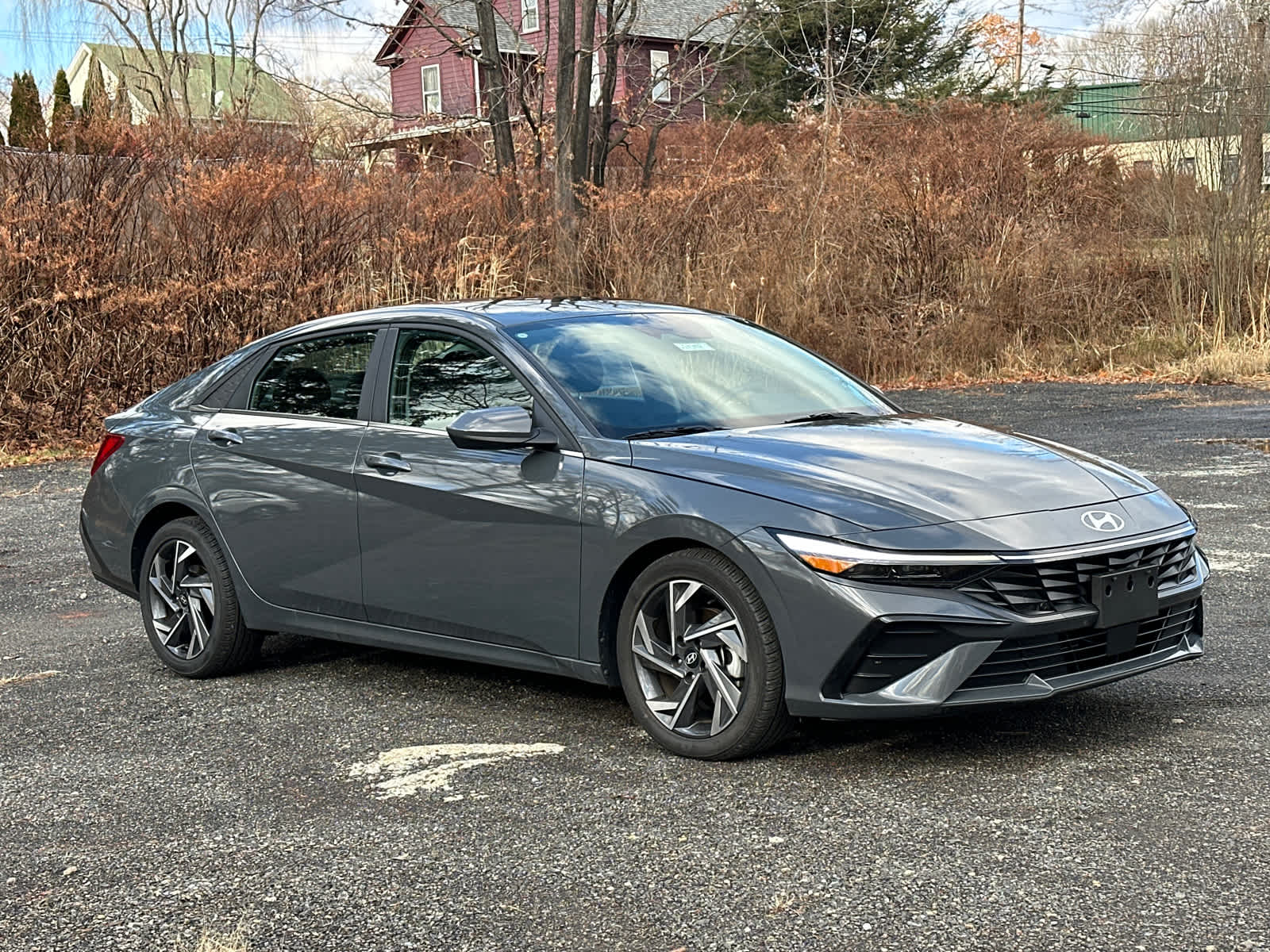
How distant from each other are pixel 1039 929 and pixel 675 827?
1.15 metres

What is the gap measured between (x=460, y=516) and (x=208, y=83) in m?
65.3

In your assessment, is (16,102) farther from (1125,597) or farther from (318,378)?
(1125,597)

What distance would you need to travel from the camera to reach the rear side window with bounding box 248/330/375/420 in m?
6.30

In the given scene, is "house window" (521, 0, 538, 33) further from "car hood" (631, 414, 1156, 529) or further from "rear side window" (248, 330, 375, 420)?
"car hood" (631, 414, 1156, 529)

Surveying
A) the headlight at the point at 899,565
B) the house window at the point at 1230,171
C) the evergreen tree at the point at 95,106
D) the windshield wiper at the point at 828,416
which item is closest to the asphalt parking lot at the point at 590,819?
the headlight at the point at 899,565

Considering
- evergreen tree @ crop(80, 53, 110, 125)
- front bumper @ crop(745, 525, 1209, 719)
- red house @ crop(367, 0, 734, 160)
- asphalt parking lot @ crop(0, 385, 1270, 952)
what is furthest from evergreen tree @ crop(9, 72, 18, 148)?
front bumper @ crop(745, 525, 1209, 719)

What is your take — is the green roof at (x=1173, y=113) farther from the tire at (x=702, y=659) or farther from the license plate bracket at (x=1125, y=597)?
the tire at (x=702, y=659)

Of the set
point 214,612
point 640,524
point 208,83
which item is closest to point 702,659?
point 640,524

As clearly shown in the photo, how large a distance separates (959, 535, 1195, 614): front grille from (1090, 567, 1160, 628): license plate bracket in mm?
22

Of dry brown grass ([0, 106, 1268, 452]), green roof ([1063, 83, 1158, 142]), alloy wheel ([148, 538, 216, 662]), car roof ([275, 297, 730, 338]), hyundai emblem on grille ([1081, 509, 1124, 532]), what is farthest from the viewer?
green roof ([1063, 83, 1158, 142])

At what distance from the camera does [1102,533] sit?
4.81 metres

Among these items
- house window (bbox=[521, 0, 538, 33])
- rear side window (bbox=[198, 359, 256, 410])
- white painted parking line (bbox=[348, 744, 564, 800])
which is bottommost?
white painted parking line (bbox=[348, 744, 564, 800])

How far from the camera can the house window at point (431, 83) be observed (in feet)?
176

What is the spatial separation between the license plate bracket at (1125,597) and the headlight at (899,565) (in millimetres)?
397
